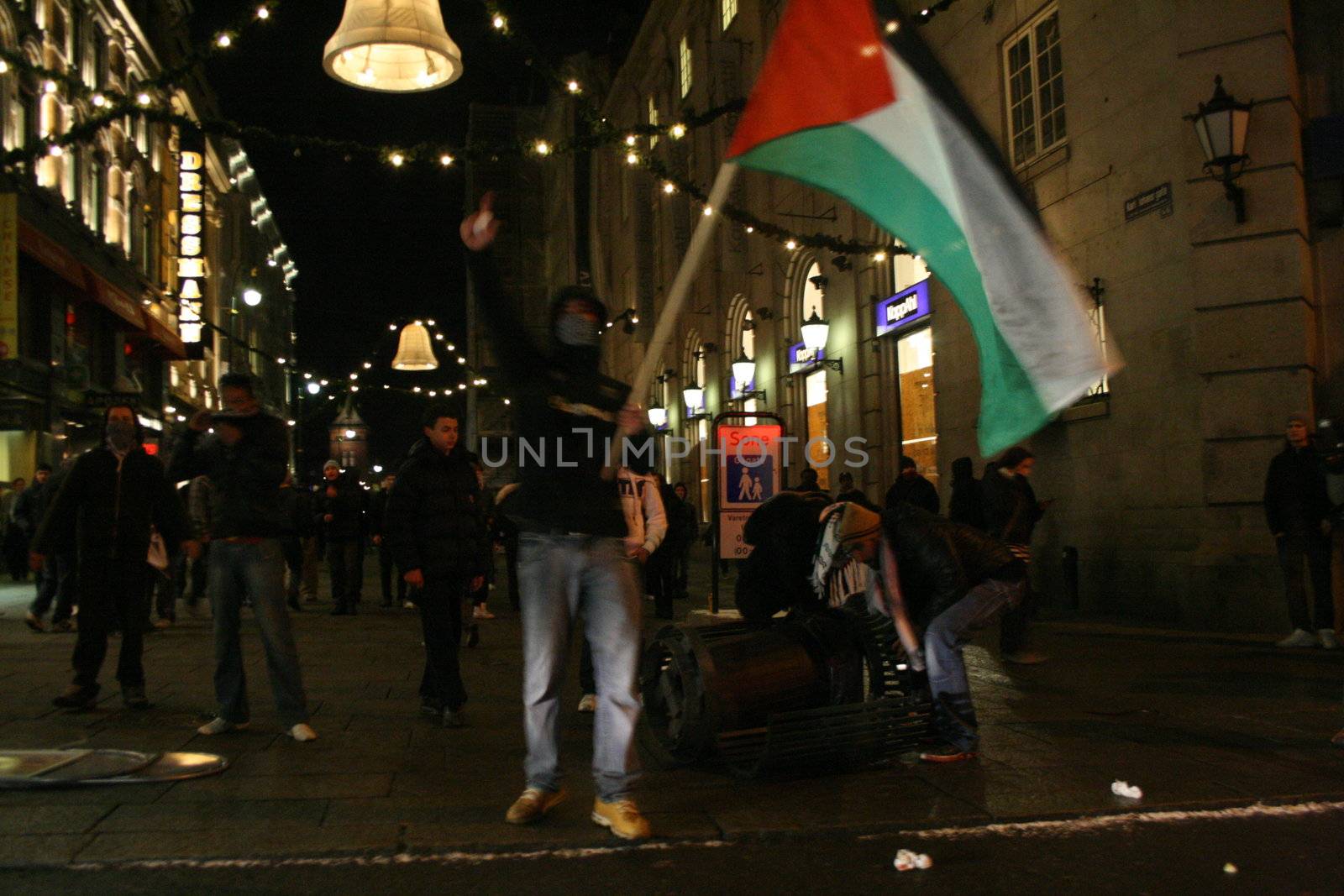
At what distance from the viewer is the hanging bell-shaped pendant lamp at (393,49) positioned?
838 centimetres

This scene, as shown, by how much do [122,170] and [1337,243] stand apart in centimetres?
3108

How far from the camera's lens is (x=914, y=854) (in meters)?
4.18

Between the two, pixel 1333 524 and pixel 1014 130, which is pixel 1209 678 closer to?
pixel 1333 524

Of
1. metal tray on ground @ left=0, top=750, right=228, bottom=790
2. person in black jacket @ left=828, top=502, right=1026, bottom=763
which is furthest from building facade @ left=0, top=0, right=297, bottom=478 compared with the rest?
person in black jacket @ left=828, top=502, right=1026, bottom=763

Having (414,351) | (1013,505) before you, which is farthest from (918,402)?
(414,351)

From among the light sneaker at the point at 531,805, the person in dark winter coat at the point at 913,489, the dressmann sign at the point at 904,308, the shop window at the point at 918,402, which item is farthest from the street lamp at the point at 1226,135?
the light sneaker at the point at 531,805

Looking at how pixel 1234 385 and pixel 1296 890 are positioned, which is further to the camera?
pixel 1234 385

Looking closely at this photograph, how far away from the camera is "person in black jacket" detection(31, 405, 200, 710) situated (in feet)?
23.1

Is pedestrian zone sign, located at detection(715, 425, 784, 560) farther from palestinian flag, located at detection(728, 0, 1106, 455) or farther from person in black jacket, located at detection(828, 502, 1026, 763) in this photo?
palestinian flag, located at detection(728, 0, 1106, 455)

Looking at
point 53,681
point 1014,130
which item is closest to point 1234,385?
point 1014,130

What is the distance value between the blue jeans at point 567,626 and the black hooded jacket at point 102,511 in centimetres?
352

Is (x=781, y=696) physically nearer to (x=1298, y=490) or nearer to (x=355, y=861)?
(x=355, y=861)

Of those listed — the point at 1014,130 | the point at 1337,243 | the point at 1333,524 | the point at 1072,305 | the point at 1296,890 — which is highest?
the point at 1014,130

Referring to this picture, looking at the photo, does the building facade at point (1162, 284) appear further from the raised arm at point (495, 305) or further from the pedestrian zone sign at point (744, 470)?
the raised arm at point (495, 305)
